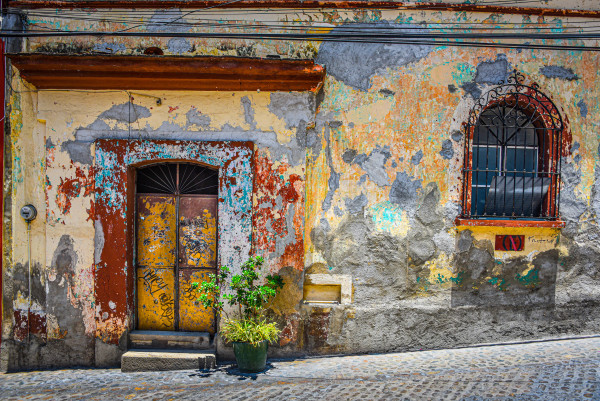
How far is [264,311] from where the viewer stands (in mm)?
4973

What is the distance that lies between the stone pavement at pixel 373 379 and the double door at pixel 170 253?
0.87 m

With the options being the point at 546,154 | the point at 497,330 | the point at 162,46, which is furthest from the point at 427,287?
the point at 162,46

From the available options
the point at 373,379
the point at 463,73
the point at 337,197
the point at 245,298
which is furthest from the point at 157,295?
the point at 463,73

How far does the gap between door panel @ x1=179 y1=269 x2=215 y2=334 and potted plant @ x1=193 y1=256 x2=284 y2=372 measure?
32 cm

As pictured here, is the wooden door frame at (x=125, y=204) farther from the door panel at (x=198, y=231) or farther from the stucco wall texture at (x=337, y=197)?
the door panel at (x=198, y=231)

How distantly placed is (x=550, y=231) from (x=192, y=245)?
4.74m

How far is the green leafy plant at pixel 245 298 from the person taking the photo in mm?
4590

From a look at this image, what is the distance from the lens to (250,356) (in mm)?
4570

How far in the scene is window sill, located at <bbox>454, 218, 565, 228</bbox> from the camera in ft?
16.6

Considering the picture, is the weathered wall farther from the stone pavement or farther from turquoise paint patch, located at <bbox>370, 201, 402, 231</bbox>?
turquoise paint patch, located at <bbox>370, 201, 402, 231</bbox>

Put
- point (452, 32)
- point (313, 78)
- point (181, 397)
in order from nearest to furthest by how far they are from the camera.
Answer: point (181, 397) < point (313, 78) < point (452, 32)

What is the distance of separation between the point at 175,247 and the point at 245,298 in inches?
50.0

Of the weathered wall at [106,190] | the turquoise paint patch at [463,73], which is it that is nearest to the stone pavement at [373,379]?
the weathered wall at [106,190]

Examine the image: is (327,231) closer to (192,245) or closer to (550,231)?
(192,245)
